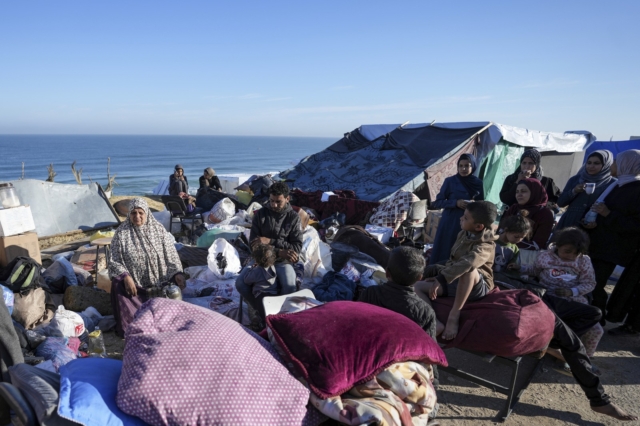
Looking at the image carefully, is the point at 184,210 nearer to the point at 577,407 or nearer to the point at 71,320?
the point at 71,320

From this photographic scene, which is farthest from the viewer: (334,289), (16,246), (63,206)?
(63,206)

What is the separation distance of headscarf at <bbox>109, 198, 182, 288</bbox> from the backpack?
0.68 meters

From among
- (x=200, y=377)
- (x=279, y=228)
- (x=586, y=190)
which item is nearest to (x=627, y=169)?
(x=586, y=190)

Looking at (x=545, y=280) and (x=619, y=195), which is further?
(x=619, y=195)

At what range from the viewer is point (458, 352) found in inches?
165

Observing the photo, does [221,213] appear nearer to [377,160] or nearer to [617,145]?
[377,160]

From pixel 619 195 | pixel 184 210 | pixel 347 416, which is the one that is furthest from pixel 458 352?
pixel 184 210

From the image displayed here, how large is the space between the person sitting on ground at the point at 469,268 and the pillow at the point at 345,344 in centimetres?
Answer: 85

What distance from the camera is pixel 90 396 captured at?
1720mm

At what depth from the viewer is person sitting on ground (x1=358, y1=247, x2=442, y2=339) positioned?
275 cm

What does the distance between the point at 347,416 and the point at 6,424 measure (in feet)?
4.59

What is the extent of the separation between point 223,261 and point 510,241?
3.39m

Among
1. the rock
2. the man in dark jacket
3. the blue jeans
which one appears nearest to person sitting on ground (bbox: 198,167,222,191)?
the rock

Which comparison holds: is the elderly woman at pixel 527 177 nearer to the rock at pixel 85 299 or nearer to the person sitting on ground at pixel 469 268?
the person sitting on ground at pixel 469 268
